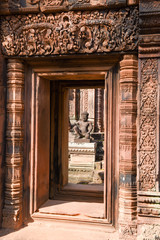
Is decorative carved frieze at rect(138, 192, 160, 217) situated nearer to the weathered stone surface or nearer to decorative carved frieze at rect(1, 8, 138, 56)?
the weathered stone surface

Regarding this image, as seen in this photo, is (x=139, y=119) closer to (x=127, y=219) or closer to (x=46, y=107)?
(x=127, y=219)

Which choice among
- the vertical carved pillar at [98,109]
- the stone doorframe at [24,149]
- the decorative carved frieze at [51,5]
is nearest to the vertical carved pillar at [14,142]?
the stone doorframe at [24,149]

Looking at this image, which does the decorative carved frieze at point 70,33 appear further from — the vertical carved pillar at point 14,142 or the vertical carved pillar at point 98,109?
the vertical carved pillar at point 98,109

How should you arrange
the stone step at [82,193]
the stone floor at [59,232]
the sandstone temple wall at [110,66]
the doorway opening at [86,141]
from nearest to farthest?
the sandstone temple wall at [110,66], the stone floor at [59,232], the stone step at [82,193], the doorway opening at [86,141]

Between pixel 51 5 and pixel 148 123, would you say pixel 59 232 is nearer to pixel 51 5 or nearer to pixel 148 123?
pixel 148 123

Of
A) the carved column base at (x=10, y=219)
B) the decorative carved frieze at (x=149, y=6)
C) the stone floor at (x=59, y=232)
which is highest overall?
the decorative carved frieze at (x=149, y=6)

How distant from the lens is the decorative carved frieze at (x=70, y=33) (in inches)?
106

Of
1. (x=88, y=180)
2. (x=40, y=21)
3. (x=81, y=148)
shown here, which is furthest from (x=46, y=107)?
(x=81, y=148)

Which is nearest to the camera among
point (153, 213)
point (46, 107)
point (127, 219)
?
point (153, 213)

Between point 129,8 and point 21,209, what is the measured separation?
122 inches

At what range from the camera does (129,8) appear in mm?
2689

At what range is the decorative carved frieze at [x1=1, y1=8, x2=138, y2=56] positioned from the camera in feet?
8.87

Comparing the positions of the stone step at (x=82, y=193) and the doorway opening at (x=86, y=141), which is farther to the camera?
the doorway opening at (x=86, y=141)

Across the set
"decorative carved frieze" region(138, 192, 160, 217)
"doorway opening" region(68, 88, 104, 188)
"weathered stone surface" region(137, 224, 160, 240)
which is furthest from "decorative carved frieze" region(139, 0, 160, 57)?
"doorway opening" region(68, 88, 104, 188)
